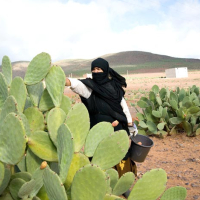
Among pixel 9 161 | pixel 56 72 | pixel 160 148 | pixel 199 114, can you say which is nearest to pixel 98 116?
pixel 56 72

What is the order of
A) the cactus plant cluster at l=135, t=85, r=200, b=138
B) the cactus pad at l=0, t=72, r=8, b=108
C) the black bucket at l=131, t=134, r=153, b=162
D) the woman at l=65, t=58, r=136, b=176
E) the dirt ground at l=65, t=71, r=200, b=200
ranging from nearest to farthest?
the cactus pad at l=0, t=72, r=8, b=108, the woman at l=65, t=58, r=136, b=176, the black bucket at l=131, t=134, r=153, b=162, the dirt ground at l=65, t=71, r=200, b=200, the cactus plant cluster at l=135, t=85, r=200, b=138

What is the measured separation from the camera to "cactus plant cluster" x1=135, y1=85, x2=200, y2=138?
484 cm

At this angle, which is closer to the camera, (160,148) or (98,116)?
(98,116)

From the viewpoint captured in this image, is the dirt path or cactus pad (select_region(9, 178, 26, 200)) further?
the dirt path

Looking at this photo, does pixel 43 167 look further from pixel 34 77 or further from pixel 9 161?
pixel 34 77

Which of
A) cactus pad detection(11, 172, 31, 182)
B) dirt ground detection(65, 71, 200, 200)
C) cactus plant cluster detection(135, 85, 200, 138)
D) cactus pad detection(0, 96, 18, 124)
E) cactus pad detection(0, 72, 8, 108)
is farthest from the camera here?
cactus plant cluster detection(135, 85, 200, 138)

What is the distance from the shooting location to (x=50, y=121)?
3.66ft

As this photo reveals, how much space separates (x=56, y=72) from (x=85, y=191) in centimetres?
55

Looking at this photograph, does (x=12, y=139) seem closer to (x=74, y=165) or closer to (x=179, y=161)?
(x=74, y=165)

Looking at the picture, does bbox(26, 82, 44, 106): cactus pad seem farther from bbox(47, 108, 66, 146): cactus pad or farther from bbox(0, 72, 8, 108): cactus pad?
bbox(47, 108, 66, 146): cactus pad

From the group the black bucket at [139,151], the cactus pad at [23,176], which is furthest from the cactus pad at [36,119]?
the black bucket at [139,151]

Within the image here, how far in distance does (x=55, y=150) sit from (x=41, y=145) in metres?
0.06

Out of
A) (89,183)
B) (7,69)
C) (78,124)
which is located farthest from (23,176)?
(7,69)

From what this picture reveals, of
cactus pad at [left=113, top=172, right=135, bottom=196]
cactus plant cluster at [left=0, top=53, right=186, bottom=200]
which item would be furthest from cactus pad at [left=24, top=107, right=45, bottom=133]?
cactus pad at [left=113, top=172, right=135, bottom=196]
